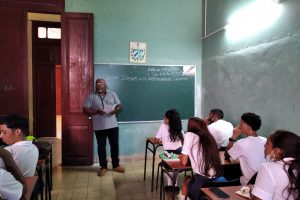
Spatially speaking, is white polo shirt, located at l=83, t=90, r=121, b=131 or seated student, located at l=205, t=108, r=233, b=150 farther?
white polo shirt, located at l=83, t=90, r=121, b=131

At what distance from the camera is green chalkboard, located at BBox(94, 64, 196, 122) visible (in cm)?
455

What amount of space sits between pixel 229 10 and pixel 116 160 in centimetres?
301

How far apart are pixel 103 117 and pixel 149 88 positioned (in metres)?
1.14

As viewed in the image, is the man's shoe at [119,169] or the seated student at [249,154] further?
the man's shoe at [119,169]

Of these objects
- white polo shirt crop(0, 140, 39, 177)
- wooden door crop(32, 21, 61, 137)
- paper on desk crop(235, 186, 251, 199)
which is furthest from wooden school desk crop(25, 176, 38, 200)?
wooden door crop(32, 21, 61, 137)

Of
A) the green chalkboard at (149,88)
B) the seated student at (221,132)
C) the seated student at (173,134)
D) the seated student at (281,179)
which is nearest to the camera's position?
the seated student at (281,179)

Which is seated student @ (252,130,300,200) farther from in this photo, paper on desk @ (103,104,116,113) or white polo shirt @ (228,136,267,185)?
paper on desk @ (103,104,116,113)

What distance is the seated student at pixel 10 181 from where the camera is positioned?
138cm

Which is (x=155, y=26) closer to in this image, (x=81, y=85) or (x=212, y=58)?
(x=212, y=58)

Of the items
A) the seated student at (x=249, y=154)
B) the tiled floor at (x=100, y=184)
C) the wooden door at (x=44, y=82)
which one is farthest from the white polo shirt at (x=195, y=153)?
the wooden door at (x=44, y=82)

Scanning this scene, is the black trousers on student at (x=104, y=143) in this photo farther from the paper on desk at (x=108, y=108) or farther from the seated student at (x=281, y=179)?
the seated student at (x=281, y=179)

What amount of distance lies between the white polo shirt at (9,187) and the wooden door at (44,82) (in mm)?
5650

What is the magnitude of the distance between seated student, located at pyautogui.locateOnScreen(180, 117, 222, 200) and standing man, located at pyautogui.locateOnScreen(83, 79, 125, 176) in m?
1.94

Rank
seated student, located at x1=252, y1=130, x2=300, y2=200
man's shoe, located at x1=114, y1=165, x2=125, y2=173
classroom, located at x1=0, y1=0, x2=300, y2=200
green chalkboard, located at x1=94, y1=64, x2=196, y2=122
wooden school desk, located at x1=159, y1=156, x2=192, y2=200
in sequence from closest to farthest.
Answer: seated student, located at x1=252, y1=130, x2=300, y2=200 < wooden school desk, located at x1=159, y1=156, x2=192, y2=200 < classroom, located at x1=0, y1=0, x2=300, y2=200 < man's shoe, located at x1=114, y1=165, x2=125, y2=173 < green chalkboard, located at x1=94, y1=64, x2=196, y2=122
